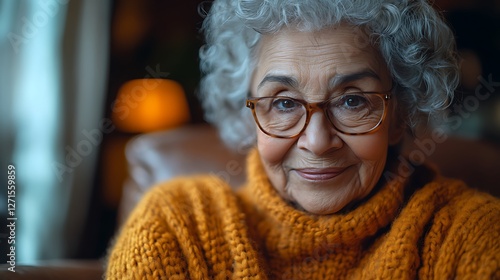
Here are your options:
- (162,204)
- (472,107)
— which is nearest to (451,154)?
(472,107)

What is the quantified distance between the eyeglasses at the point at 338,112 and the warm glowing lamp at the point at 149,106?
143 cm

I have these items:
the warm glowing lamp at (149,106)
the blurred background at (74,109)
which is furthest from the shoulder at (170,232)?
the warm glowing lamp at (149,106)

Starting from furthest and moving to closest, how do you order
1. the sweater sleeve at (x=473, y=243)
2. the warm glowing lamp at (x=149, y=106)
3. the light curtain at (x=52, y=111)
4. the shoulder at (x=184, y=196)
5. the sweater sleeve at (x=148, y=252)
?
the warm glowing lamp at (x=149, y=106) < the light curtain at (x=52, y=111) < the shoulder at (x=184, y=196) < the sweater sleeve at (x=148, y=252) < the sweater sleeve at (x=473, y=243)

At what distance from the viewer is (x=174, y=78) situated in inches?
98.6

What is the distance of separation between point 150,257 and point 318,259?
0.39 metres

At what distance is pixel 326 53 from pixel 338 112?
0.44ft

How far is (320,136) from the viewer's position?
1000mm

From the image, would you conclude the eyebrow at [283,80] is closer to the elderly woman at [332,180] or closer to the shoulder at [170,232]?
the elderly woman at [332,180]

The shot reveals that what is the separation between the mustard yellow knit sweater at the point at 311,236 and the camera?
3.21ft

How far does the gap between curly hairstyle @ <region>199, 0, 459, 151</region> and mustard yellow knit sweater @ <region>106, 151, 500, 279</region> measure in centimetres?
22

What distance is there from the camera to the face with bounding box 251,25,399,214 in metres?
1.01

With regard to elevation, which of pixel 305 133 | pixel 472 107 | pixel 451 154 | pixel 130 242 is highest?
pixel 305 133

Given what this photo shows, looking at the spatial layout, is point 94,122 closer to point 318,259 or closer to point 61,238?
point 61,238

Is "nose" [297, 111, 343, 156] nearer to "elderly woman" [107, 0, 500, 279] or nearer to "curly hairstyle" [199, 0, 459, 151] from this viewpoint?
"elderly woman" [107, 0, 500, 279]
